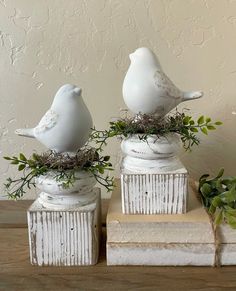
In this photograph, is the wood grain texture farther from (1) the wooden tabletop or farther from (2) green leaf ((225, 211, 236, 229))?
(2) green leaf ((225, 211, 236, 229))

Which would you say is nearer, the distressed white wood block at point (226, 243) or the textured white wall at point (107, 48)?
the distressed white wood block at point (226, 243)

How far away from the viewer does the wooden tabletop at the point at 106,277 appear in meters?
0.49

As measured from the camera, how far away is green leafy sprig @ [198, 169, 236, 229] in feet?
1.74

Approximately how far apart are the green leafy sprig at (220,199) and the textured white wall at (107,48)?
0.26 m

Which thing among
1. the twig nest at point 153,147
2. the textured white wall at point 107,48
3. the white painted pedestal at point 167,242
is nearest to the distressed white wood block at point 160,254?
the white painted pedestal at point 167,242

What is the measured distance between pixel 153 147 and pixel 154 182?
0.17ft

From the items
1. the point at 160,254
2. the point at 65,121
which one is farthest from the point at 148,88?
the point at 160,254

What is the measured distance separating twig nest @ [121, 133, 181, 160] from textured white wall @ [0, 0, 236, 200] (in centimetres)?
27

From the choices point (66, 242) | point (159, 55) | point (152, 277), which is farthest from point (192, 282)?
point (159, 55)

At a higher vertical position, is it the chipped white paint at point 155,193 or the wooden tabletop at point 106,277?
→ the chipped white paint at point 155,193

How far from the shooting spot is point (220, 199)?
553mm

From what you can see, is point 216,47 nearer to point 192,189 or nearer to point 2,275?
point 192,189

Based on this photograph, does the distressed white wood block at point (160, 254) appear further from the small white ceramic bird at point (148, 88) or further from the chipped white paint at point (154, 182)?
the small white ceramic bird at point (148, 88)

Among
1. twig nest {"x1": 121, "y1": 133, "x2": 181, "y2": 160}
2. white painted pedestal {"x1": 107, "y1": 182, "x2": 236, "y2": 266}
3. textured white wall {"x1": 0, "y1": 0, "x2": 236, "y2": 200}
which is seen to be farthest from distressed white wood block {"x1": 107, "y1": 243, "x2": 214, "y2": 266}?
textured white wall {"x1": 0, "y1": 0, "x2": 236, "y2": 200}
